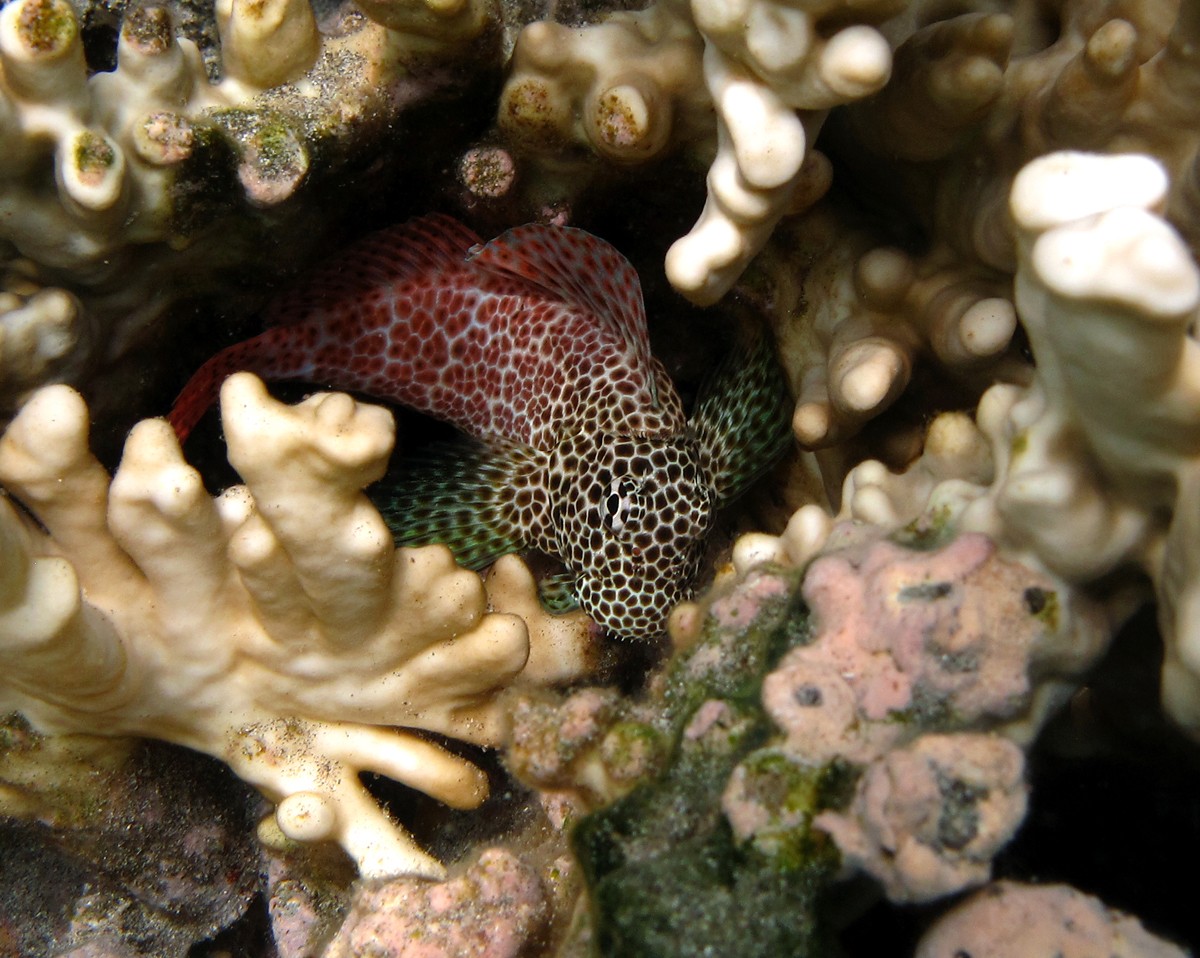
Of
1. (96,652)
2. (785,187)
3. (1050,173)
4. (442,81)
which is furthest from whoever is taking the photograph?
(442,81)

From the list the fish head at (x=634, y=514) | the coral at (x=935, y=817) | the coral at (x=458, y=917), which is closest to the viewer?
the coral at (x=935, y=817)

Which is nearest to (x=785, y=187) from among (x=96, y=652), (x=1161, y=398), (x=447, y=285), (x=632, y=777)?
(x=1161, y=398)

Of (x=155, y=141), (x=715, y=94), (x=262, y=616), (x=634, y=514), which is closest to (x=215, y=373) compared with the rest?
(x=155, y=141)

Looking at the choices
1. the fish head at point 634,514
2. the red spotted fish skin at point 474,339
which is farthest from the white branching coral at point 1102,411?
the red spotted fish skin at point 474,339

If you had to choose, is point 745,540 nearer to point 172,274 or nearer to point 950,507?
point 950,507

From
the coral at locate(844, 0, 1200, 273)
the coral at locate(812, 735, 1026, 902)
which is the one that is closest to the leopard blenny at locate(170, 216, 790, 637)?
the coral at locate(844, 0, 1200, 273)

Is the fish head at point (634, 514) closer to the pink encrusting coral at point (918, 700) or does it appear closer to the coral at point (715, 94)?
the coral at point (715, 94)
